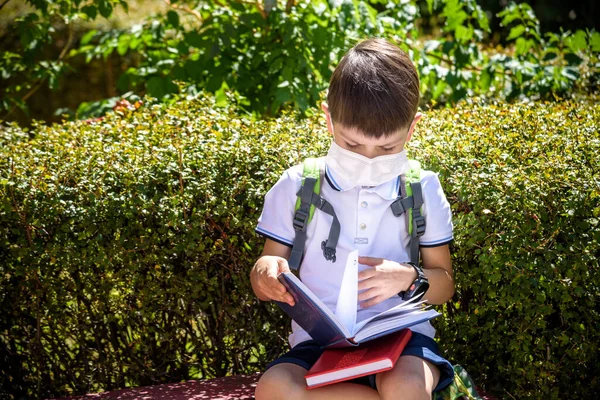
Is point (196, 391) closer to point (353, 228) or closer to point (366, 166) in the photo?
point (353, 228)

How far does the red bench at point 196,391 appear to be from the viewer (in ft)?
9.16

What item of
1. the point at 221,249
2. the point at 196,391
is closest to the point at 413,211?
the point at 221,249

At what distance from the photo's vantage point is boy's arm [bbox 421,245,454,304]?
233cm

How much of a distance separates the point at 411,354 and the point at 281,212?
0.59 metres

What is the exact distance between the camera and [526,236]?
2381 mm

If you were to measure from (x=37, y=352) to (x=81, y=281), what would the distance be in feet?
1.24

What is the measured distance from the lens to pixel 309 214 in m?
2.37

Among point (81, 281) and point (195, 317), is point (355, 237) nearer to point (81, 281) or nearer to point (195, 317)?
point (195, 317)

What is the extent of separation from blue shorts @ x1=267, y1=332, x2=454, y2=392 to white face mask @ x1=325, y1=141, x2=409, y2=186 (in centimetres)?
48

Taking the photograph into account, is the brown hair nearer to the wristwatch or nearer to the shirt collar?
the shirt collar

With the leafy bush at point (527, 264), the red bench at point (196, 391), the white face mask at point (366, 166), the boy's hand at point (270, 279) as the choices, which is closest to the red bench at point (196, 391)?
the red bench at point (196, 391)

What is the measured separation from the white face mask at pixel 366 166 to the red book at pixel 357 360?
0.46 m

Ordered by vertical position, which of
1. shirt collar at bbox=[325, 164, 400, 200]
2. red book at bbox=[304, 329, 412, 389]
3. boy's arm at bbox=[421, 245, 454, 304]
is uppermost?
shirt collar at bbox=[325, 164, 400, 200]

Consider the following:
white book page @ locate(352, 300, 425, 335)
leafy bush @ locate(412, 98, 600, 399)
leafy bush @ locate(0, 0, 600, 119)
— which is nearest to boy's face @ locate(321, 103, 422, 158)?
leafy bush @ locate(412, 98, 600, 399)
